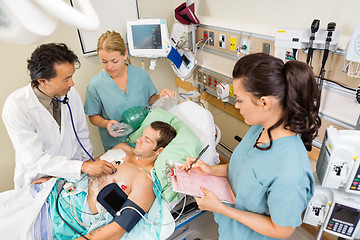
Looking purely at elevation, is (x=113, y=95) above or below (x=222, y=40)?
below

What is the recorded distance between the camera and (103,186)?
1.65 meters

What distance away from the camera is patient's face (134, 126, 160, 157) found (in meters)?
1.77

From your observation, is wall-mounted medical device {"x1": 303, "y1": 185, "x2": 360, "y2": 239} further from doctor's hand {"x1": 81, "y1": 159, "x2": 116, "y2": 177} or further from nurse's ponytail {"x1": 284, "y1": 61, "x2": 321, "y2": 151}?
doctor's hand {"x1": 81, "y1": 159, "x2": 116, "y2": 177}

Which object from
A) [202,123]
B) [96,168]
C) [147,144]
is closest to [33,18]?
[96,168]

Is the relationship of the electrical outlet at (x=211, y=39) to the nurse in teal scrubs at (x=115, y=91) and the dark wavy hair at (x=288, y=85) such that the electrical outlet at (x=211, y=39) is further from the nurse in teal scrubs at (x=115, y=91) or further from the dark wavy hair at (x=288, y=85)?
the dark wavy hair at (x=288, y=85)

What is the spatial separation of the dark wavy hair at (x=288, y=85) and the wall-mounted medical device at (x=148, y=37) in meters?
1.64

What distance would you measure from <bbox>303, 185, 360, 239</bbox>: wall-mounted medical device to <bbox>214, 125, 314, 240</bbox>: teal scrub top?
332mm

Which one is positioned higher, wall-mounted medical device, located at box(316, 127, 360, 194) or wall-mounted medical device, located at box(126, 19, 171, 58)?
wall-mounted medical device, located at box(126, 19, 171, 58)

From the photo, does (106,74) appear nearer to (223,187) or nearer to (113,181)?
(113,181)

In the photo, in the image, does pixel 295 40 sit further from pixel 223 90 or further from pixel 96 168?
pixel 96 168

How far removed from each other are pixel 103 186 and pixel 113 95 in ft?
2.59

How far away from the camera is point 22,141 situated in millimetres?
1500

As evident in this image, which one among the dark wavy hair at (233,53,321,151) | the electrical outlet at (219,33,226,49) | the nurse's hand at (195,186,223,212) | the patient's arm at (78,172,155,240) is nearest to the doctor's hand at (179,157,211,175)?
the nurse's hand at (195,186,223,212)

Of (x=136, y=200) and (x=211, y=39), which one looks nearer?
(x=136, y=200)
